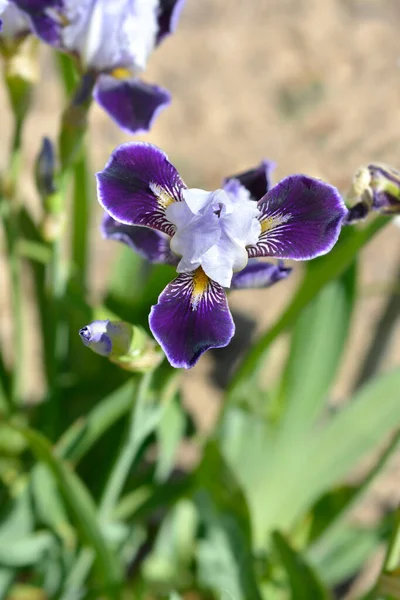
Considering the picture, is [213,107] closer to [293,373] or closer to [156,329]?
[293,373]

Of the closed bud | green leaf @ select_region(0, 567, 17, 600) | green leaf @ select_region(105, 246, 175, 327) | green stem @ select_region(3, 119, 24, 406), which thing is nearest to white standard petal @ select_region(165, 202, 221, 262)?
the closed bud

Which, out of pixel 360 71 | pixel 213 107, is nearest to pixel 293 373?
pixel 213 107

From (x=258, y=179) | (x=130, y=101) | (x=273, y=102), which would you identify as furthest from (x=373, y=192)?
(x=273, y=102)

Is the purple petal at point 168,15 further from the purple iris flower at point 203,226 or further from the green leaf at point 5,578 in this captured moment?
the green leaf at point 5,578

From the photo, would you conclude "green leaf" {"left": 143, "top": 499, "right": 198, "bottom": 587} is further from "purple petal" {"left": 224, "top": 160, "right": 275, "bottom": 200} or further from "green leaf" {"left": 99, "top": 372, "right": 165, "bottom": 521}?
"purple petal" {"left": 224, "top": 160, "right": 275, "bottom": 200}

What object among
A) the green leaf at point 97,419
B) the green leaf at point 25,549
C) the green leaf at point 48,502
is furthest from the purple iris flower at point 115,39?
the green leaf at point 25,549

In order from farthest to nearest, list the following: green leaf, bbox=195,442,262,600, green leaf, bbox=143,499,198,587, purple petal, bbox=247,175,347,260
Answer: green leaf, bbox=143,499,198,587
green leaf, bbox=195,442,262,600
purple petal, bbox=247,175,347,260
